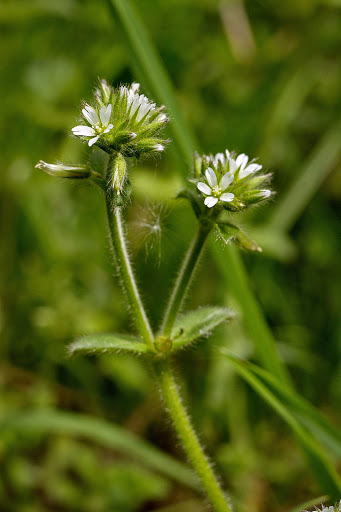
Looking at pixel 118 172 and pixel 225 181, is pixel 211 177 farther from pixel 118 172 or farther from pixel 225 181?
pixel 118 172

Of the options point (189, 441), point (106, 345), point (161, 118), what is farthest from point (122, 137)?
point (189, 441)

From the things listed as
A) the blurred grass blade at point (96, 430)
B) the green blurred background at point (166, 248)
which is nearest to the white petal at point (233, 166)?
the green blurred background at point (166, 248)

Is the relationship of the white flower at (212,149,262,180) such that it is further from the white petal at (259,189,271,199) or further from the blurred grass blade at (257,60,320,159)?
the blurred grass blade at (257,60,320,159)

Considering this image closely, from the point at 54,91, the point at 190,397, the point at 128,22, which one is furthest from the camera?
the point at 54,91

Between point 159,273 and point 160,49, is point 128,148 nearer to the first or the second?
point 159,273

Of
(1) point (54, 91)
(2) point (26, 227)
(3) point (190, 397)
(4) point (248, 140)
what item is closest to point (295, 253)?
(4) point (248, 140)
